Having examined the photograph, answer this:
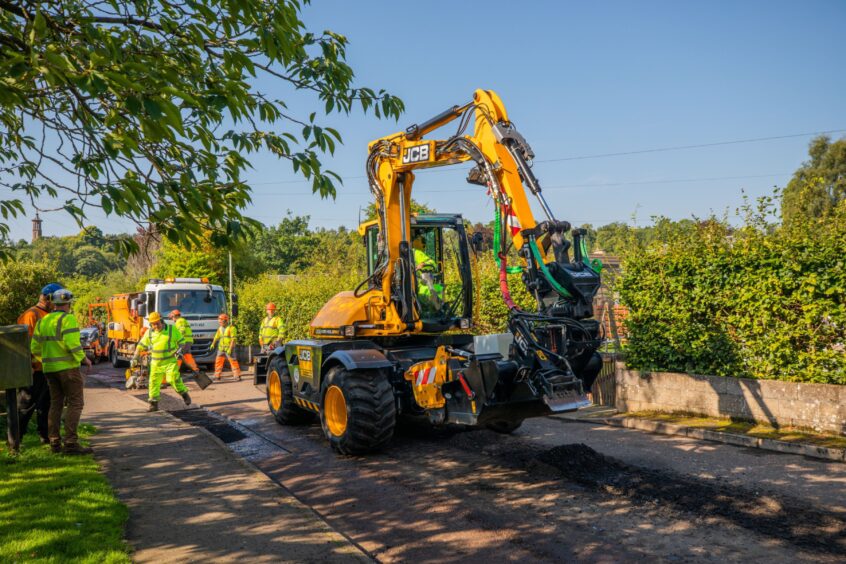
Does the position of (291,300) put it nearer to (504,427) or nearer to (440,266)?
(440,266)

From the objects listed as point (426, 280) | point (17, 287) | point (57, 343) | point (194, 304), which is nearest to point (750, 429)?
point (426, 280)

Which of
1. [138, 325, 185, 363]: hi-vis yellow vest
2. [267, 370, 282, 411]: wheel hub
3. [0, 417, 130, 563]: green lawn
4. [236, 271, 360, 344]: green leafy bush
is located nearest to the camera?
[0, 417, 130, 563]: green lawn

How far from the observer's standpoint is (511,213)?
694 cm

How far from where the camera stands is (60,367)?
770 centimetres

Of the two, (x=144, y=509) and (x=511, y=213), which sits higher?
(x=511, y=213)

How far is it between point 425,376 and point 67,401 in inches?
169

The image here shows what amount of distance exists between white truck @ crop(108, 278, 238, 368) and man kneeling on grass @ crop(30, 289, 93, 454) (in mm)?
12353

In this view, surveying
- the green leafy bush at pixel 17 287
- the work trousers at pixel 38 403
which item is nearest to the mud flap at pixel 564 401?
the work trousers at pixel 38 403

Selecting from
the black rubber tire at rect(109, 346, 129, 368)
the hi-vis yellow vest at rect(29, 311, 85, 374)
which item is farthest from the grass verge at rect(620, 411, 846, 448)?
the black rubber tire at rect(109, 346, 129, 368)

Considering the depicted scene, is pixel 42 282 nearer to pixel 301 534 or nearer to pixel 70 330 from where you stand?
pixel 70 330

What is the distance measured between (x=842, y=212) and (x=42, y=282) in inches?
1034

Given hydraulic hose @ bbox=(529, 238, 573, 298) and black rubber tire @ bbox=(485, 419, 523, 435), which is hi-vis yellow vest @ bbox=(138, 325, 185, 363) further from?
hydraulic hose @ bbox=(529, 238, 573, 298)

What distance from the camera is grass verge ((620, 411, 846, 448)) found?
7852mm

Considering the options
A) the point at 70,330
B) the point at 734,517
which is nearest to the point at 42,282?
the point at 70,330
